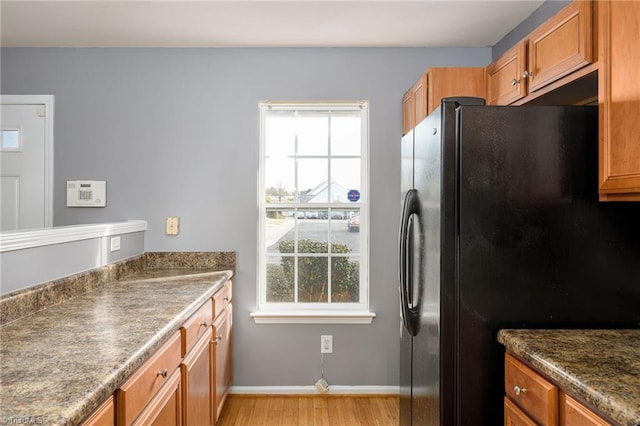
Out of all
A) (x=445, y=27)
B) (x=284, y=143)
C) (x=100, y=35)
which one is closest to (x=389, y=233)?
(x=284, y=143)

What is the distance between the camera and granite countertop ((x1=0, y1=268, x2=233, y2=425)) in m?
0.85

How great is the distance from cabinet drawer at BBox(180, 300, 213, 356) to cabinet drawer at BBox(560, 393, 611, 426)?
4.25ft

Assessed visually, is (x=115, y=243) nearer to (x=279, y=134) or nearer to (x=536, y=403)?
(x=279, y=134)

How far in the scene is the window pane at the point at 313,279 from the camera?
117 inches

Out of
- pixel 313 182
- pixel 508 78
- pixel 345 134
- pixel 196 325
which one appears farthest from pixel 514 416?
pixel 345 134

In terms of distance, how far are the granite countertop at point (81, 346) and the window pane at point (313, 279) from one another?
952mm

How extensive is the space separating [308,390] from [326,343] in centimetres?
34

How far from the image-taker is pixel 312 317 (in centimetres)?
284

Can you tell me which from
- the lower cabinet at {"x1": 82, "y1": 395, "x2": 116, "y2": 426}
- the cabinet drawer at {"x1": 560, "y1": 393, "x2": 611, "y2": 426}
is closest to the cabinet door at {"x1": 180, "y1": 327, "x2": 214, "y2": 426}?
the lower cabinet at {"x1": 82, "y1": 395, "x2": 116, "y2": 426}

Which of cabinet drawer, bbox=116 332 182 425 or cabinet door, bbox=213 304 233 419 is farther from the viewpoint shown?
cabinet door, bbox=213 304 233 419

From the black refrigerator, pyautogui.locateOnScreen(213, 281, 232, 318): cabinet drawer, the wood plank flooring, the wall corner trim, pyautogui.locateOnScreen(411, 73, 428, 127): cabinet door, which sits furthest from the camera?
the wood plank flooring

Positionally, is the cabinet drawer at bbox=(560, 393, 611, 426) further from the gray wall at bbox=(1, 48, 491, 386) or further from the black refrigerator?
the gray wall at bbox=(1, 48, 491, 386)

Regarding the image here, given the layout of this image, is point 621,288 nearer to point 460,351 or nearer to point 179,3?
point 460,351

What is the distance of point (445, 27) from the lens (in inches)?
101
